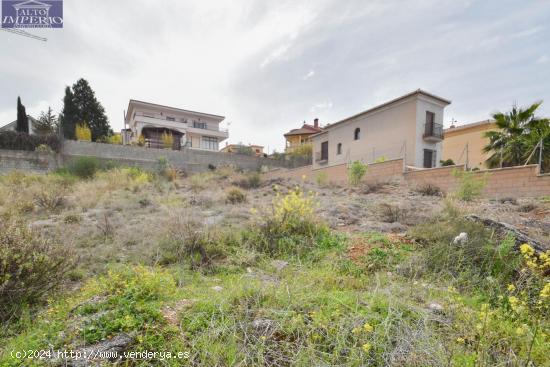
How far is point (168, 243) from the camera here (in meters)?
3.83

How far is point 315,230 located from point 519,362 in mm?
2861

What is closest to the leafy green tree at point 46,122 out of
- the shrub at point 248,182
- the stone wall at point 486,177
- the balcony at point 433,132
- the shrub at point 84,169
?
the shrub at point 84,169

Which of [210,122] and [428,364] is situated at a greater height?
[210,122]

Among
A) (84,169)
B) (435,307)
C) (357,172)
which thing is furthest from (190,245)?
(84,169)

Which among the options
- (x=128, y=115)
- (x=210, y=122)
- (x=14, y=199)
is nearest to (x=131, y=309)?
(x=14, y=199)

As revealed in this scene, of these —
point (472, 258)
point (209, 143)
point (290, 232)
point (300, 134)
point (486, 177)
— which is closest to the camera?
point (472, 258)

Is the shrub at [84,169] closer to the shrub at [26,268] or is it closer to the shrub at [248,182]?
the shrub at [248,182]

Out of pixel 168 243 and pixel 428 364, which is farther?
pixel 168 243

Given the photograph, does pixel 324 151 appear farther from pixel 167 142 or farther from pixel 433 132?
pixel 167 142

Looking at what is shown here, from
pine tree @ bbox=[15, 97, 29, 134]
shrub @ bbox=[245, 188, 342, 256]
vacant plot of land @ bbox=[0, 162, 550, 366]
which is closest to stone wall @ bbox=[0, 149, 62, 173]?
pine tree @ bbox=[15, 97, 29, 134]

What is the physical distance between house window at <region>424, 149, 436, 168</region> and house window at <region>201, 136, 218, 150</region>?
2525 centimetres

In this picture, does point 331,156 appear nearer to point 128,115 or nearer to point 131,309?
point 131,309

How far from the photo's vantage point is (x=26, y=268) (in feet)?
7.68

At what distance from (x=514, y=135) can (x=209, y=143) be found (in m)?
29.7
